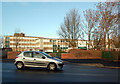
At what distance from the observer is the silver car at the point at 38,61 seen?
15.8 metres

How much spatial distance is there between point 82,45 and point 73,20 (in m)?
6.87

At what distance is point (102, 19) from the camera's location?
33.5 metres

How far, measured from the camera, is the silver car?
15789 mm

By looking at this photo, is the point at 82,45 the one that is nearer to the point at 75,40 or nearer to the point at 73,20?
the point at 75,40

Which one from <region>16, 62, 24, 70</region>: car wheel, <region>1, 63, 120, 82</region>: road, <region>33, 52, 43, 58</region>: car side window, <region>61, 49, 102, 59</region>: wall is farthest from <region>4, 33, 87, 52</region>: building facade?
<region>1, 63, 120, 82</region>: road

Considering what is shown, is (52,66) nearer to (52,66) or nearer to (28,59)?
(52,66)

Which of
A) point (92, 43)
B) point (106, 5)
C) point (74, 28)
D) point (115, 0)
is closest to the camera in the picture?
point (115, 0)

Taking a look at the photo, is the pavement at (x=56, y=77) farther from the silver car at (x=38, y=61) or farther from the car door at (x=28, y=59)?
the car door at (x=28, y=59)

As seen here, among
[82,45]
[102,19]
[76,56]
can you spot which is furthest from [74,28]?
[102,19]

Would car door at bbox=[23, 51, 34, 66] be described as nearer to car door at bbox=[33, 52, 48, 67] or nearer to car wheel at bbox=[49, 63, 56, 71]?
car door at bbox=[33, 52, 48, 67]

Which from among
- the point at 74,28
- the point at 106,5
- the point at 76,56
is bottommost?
the point at 76,56

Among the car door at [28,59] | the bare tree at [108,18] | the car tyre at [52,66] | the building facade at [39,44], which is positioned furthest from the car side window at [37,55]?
the building facade at [39,44]

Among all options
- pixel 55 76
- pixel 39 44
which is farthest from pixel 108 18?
pixel 39 44

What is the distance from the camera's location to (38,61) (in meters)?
15.9
